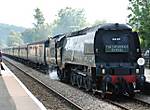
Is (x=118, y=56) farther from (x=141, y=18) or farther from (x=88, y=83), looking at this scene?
(x=141, y=18)

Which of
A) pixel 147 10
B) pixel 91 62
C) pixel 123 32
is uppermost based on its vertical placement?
pixel 147 10

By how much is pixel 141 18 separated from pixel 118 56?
859 inches

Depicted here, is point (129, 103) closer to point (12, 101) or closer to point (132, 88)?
point (132, 88)

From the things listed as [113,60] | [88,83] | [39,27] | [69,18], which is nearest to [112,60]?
[113,60]

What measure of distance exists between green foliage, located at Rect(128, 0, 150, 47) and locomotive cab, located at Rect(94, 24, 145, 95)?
1860cm

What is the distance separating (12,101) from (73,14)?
15983 cm

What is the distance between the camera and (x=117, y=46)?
18281mm

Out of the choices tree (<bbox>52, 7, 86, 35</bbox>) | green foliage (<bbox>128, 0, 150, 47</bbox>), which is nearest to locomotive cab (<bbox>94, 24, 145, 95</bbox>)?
green foliage (<bbox>128, 0, 150, 47</bbox>)

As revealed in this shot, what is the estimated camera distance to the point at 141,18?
130ft

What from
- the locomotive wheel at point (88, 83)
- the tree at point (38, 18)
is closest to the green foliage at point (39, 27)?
the tree at point (38, 18)

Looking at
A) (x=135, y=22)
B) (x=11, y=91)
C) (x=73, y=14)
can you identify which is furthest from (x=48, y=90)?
(x=73, y=14)

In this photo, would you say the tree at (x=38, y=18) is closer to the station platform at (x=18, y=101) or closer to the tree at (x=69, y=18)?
the tree at (x=69, y=18)

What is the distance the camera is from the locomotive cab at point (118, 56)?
17.6 metres

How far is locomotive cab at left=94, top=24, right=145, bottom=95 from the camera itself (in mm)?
17609
